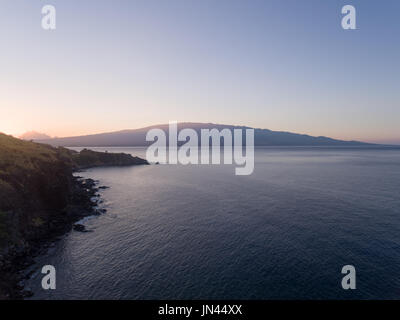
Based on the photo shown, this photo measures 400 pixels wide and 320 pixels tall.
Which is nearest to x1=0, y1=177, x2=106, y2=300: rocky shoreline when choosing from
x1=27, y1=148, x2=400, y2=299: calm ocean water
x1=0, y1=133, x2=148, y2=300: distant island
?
x1=0, y1=133, x2=148, y2=300: distant island

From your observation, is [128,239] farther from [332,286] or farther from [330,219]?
[330,219]

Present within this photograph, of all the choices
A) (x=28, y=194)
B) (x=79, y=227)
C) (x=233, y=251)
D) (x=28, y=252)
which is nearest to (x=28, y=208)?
(x=28, y=194)

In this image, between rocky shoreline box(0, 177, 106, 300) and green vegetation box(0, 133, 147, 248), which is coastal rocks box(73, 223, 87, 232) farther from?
green vegetation box(0, 133, 147, 248)

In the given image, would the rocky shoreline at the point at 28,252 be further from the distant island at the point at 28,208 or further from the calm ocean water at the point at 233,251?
the calm ocean water at the point at 233,251

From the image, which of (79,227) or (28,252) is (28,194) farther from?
(28,252)

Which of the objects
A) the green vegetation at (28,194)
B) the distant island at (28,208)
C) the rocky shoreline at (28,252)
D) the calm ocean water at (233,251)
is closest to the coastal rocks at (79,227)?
the rocky shoreline at (28,252)

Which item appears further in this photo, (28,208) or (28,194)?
(28,194)
